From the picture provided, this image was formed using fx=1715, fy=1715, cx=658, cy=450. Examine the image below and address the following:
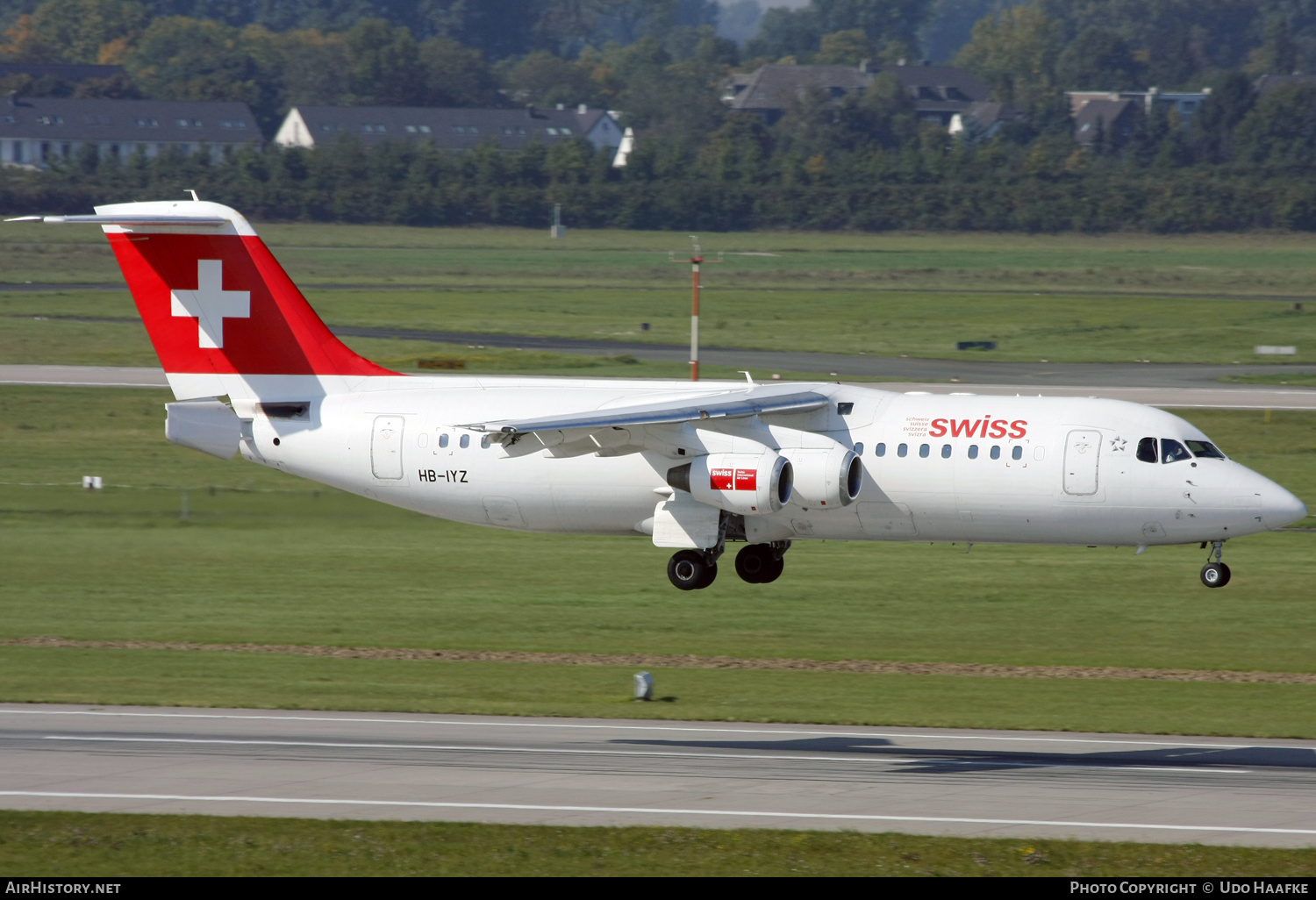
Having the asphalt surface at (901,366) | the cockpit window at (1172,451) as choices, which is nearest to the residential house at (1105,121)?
the asphalt surface at (901,366)

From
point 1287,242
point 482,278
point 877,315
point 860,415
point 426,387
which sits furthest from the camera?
point 1287,242

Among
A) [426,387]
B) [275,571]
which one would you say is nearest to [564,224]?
[275,571]

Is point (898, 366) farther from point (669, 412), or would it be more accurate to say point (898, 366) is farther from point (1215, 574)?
point (669, 412)

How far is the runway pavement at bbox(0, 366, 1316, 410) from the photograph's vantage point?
223 feet

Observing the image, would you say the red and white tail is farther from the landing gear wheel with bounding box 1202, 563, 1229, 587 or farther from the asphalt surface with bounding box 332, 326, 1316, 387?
the asphalt surface with bounding box 332, 326, 1316, 387

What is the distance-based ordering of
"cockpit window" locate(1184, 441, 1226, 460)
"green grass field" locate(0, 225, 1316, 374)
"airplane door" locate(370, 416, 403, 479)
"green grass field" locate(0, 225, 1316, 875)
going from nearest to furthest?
1. "green grass field" locate(0, 225, 1316, 875)
2. "cockpit window" locate(1184, 441, 1226, 460)
3. "airplane door" locate(370, 416, 403, 479)
4. "green grass field" locate(0, 225, 1316, 374)

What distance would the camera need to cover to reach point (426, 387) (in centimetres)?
3328

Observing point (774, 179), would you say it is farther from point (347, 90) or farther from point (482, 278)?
point (347, 90)

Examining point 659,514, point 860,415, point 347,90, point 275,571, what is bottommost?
point 275,571

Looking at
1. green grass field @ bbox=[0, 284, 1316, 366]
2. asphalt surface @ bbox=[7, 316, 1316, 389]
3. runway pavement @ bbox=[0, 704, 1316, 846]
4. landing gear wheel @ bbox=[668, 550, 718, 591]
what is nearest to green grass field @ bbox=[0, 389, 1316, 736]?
runway pavement @ bbox=[0, 704, 1316, 846]

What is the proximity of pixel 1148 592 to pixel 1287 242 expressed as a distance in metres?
93.0

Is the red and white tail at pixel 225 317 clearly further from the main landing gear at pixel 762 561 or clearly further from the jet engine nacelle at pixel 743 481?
the main landing gear at pixel 762 561

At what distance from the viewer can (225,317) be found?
111 ft

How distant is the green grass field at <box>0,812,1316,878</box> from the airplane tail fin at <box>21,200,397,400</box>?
12643 mm
